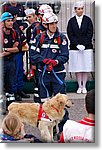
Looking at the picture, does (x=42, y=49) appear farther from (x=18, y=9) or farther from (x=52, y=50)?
(x=18, y=9)

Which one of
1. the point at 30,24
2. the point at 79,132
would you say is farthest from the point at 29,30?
the point at 79,132

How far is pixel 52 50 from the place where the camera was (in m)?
3.67

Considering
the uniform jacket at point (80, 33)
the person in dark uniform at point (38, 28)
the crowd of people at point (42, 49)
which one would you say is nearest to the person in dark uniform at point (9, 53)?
the crowd of people at point (42, 49)

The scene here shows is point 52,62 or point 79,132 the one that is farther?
point 52,62

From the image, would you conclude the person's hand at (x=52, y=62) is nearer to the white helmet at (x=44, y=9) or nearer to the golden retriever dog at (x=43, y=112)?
the golden retriever dog at (x=43, y=112)

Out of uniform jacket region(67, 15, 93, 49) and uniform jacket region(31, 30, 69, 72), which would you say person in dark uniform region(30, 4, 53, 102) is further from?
uniform jacket region(67, 15, 93, 49)

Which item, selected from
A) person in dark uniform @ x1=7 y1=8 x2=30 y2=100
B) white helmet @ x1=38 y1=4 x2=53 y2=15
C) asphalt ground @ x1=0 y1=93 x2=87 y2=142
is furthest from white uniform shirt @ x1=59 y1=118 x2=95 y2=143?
white helmet @ x1=38 y1=4 x2=53 y2=15

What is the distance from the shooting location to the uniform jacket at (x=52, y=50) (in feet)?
12.0

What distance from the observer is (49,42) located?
3654 mm

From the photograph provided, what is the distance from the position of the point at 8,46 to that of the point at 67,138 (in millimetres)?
670

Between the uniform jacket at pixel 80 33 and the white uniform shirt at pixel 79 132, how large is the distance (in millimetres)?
463

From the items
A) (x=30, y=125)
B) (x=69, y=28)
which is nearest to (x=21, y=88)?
(x=30, y=125)

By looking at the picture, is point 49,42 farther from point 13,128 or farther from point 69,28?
point 13,128

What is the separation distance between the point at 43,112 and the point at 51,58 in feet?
1.10
